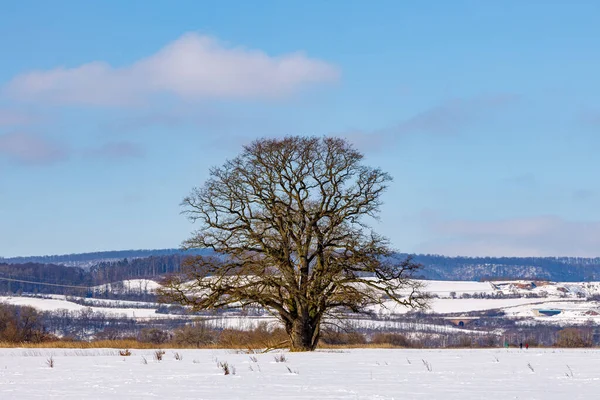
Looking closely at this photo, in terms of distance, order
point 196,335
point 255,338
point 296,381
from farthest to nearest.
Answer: point 196,335, point 255,338, point 296,381

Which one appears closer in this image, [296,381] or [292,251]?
[296,381]

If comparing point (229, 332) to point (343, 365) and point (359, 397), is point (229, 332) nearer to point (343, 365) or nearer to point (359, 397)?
point (343, 365)

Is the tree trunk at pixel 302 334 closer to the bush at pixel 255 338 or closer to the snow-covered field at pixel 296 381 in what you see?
the bush at pixel 255 338

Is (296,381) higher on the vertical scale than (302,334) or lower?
higher

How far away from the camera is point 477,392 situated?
15.2m

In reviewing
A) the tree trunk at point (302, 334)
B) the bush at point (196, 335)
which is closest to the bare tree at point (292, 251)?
the tree trunk at point (302, 334)

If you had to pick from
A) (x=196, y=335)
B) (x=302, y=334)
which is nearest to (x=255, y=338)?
(x=302, y=334)

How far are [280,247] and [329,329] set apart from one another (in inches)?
215

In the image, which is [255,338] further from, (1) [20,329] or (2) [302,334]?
(1) [20,329]

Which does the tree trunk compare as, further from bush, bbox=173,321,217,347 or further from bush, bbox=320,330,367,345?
bush, bbox=173,321,217,347

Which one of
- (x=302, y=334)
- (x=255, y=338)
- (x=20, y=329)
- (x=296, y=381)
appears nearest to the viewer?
(x=296, y=381)

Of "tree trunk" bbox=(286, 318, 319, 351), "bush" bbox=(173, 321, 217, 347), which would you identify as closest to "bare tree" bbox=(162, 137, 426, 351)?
"tree trunk" bbox=(286, 318, 319, 351)

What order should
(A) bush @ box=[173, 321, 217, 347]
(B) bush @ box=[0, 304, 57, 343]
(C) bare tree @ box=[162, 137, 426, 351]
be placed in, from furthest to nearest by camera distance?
(A) bush @ box=[173, 321, 217, 347], (B) bush @ box=[0, 304, 57, 343], (C) bare tree @ box=[162, 137, 426, 351]

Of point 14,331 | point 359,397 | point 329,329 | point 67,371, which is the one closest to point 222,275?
point 329,329
